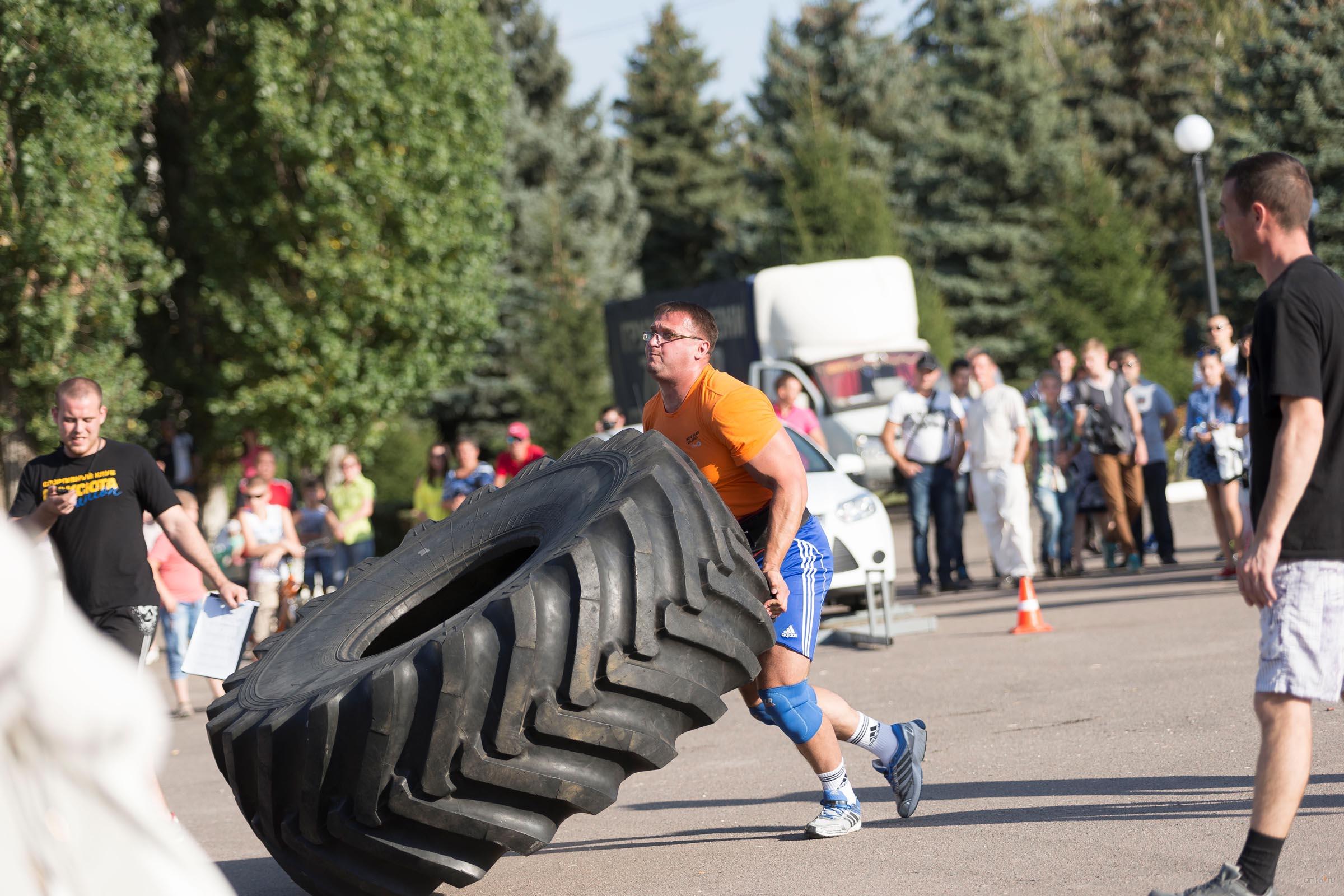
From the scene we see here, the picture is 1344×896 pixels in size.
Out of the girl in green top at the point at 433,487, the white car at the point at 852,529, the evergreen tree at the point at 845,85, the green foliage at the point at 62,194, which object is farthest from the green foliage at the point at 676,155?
the white car at the point at 852,529

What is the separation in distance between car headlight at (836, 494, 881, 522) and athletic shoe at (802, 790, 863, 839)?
578 centimetres

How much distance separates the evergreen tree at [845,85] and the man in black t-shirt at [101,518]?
39160 mm

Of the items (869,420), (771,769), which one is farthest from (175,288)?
(771,769)

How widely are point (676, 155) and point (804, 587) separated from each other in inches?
1798

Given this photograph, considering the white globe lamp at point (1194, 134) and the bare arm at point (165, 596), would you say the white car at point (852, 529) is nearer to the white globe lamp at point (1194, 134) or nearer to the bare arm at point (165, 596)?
the bare arm at point (165, 596)

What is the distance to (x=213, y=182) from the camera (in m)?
23.5

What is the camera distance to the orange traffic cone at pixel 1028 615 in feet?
33.1

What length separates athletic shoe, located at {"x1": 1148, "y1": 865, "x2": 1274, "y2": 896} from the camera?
3791mm

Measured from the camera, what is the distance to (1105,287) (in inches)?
1400

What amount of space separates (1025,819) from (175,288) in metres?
23.2

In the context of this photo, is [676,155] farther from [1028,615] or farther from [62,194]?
[1028,615]

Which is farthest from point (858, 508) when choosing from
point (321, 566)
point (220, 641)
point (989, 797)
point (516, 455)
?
point (321, 566)

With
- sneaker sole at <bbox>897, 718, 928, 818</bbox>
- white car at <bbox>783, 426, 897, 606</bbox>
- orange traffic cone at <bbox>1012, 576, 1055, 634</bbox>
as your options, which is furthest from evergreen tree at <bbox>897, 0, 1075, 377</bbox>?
sneaker sole at <bbox>897, 718, 928, 818</bbox>

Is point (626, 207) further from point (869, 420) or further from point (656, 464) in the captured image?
point (656, 464)
